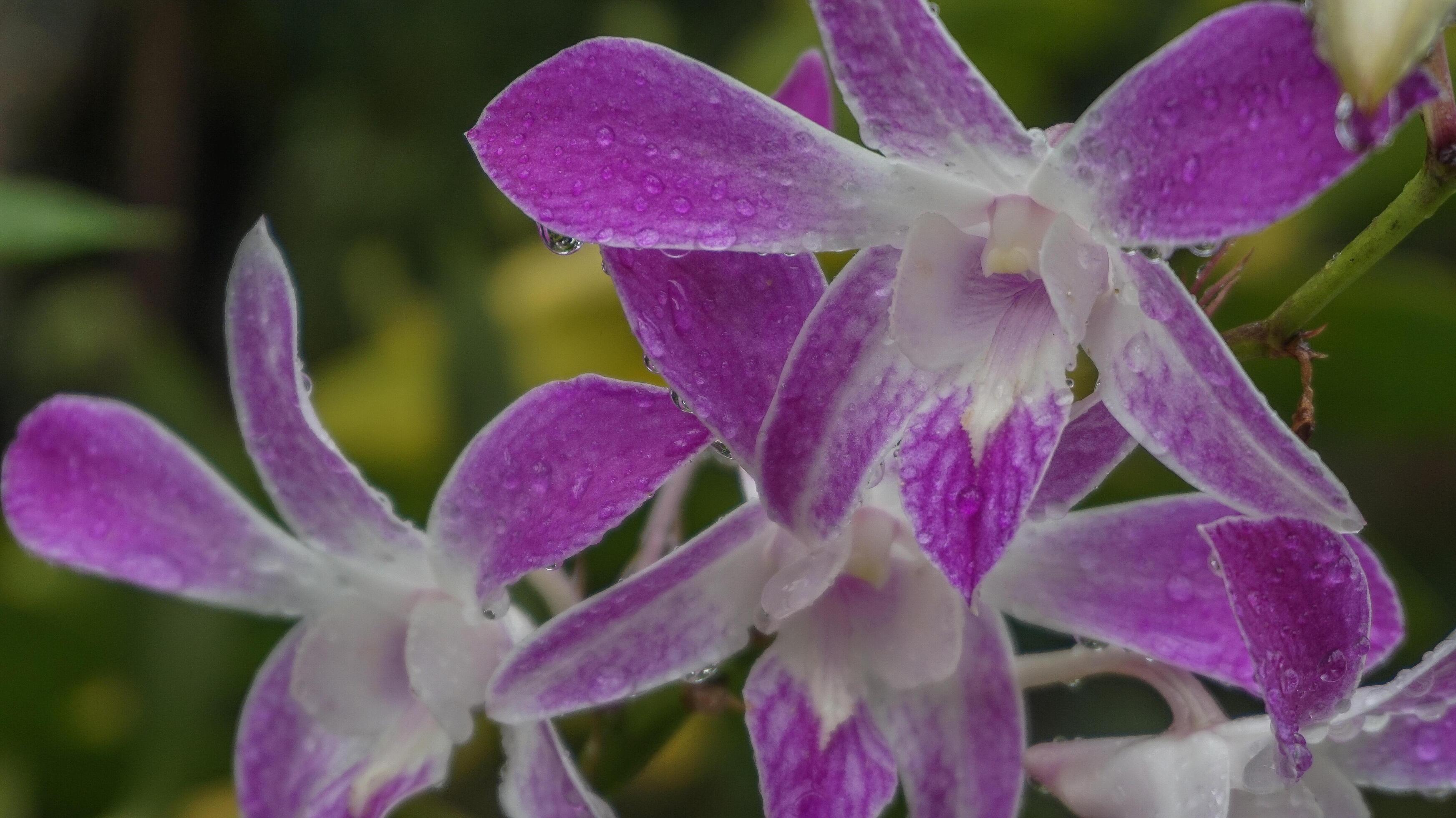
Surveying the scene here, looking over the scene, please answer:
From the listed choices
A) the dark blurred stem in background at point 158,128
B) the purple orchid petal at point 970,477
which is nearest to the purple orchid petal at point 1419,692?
the purple orchid petal at point 970,477

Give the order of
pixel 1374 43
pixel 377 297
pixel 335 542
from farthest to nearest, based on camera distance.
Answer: pixel 377 297
pixel 335 542
pixel 1374 43

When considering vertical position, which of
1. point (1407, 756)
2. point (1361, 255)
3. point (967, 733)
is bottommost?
point (1407, 756)

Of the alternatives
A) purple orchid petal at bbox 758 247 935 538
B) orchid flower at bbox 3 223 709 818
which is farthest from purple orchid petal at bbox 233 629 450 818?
purple orchid petal at bbox 758 247 935 538

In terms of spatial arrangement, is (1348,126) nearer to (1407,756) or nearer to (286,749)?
(1407,756)

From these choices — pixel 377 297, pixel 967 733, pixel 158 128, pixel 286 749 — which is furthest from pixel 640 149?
pixel 158 128

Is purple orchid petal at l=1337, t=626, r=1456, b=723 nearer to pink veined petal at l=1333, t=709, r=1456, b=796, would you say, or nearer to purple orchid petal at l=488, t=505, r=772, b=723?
pink veined petal at l=1333, t=709, r=1456, b=796

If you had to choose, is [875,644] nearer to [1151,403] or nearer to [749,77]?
[1151,403]
